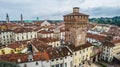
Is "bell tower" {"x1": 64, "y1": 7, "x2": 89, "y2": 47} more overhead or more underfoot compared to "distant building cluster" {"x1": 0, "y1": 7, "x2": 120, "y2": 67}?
more overhead

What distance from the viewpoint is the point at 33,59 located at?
40062 mm

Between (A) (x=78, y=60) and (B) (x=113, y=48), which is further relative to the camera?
(B) (x=113, y=48)

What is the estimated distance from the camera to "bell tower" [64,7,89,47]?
171 ft

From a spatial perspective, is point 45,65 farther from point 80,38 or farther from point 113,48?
point 113,48

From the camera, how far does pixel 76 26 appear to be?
52094 millimetres

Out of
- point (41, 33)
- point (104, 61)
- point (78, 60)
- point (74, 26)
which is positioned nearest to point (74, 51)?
point (78, 60)

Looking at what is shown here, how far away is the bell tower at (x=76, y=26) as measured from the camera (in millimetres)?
51984

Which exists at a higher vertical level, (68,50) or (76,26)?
(76,26)

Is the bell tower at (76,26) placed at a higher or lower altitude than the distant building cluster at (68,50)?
higher

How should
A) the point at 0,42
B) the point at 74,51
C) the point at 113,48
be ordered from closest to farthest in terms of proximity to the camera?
the point at 74,51
the point at 113,48
the point at 0,42

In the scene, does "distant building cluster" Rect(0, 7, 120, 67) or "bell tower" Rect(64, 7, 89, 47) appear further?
"bell tower" Rect(64, 7, 89, 47)

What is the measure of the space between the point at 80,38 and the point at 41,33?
32523 millimetres

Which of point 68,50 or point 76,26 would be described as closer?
point 68,50

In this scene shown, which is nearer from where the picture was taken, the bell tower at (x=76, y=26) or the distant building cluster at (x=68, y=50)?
the distant building cluster at (x=68, y=50)
